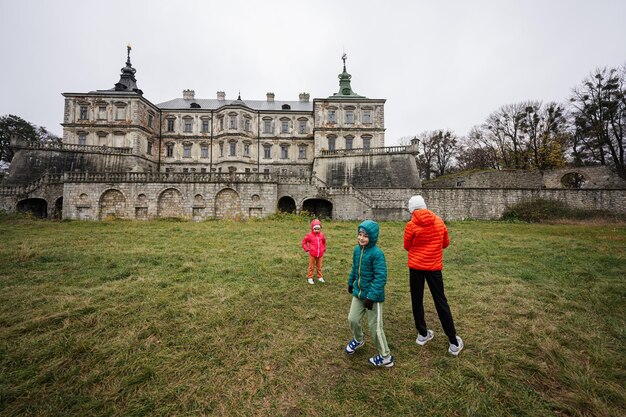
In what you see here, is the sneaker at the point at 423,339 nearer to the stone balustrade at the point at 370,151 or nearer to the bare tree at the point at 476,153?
the stone balustrade at the point at 370,151

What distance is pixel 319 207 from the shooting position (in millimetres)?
27000

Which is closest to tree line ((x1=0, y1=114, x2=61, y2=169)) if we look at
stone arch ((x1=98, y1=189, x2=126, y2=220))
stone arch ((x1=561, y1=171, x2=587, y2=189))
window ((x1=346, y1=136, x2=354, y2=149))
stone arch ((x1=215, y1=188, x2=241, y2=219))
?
stone arch ((x1=98, y1=189, x2=126, y2=220))

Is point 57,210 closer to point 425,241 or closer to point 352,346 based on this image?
point 352,346

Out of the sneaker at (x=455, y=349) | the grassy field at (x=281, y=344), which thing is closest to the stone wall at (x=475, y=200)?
the grassy field at (x=281, y=344)

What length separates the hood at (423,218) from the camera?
3.74 meters

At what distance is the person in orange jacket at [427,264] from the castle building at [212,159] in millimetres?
18950

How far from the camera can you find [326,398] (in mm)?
2791

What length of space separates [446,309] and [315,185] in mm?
20957

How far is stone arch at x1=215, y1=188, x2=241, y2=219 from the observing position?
907 inches

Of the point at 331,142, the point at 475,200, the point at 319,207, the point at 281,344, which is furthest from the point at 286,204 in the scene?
the point at 281,344

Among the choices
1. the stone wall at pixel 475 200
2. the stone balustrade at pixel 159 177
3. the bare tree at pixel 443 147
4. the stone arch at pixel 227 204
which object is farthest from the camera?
the bare tree at pixel 443 147

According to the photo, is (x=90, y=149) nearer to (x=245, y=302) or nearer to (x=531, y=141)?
(x=245, y=302)

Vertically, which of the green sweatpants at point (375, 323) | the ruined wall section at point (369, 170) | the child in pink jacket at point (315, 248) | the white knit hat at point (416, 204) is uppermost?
the ruined wall section at point (369, 170)

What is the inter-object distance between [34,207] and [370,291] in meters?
35.0
